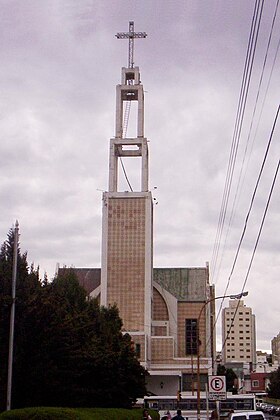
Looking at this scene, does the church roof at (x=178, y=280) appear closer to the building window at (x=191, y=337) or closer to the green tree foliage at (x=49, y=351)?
the building window at (x=191, y=337)

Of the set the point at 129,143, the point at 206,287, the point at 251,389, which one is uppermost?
the point at 129,143

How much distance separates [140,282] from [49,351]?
49.6 meters

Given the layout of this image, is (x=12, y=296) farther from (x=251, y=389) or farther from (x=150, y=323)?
(x=251, y=389)

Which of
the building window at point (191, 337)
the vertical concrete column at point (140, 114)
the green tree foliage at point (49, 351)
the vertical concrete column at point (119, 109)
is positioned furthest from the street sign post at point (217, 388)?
the building window at point (191, 337)

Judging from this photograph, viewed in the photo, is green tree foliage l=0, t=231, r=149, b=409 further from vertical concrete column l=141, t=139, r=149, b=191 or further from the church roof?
the church roof

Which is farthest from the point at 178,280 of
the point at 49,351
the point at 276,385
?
the point at 49,351

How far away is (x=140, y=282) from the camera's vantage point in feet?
281

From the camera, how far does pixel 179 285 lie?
328 ft

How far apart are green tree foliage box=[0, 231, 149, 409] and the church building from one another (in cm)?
3870

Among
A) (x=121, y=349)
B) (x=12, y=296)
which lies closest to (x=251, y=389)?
(x=121, y=349)

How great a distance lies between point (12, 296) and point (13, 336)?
6.72 ft

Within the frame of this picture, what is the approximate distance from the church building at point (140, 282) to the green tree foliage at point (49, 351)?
38.7m

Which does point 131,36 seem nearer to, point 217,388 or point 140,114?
point 140,114

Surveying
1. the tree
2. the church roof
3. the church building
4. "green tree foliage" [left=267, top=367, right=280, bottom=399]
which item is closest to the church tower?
the church building
